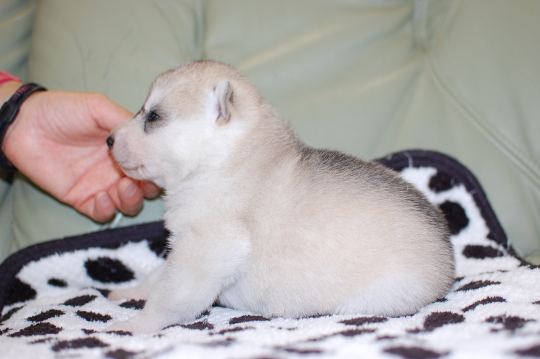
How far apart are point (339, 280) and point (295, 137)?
74cm

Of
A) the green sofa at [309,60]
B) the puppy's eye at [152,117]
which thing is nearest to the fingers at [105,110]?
the green sofa at [309,60]

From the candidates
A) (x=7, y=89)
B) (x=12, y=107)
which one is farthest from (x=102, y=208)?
(x=7, y=89)

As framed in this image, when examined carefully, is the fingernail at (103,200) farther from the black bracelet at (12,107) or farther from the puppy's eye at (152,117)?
the puppy's eye at (152,117)

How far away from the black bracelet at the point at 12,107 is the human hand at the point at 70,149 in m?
0.04

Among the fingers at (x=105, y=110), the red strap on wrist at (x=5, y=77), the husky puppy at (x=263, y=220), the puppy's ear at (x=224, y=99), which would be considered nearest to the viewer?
the husky puppy at (x=263, y=220)

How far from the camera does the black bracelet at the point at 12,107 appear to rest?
99.4 inches

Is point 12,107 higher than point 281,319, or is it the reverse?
point 12,107

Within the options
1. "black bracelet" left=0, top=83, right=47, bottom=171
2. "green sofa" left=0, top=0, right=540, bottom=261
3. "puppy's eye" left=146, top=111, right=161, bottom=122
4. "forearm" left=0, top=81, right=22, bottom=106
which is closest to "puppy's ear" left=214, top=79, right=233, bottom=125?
"puppy's eye" left=146, top=111, right=161, bottom=122

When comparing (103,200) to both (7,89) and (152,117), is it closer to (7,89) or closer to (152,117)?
(152,117)

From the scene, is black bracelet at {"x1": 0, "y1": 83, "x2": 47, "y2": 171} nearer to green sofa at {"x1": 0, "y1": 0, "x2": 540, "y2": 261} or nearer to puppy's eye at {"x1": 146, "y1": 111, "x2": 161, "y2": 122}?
→ green sofa at {"x1": 0, "y1": 0, "x2": 540, "y2": 261}

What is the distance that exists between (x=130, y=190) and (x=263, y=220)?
3.36 feet

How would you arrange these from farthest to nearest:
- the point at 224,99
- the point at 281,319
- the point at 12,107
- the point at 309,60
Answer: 1. the point at 309,60
2. the point at 12,107
3. the point at 224,99
4. the point at 281,319

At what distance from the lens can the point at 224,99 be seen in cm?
185

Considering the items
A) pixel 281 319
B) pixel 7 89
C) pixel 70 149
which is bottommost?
pixel 281 319
